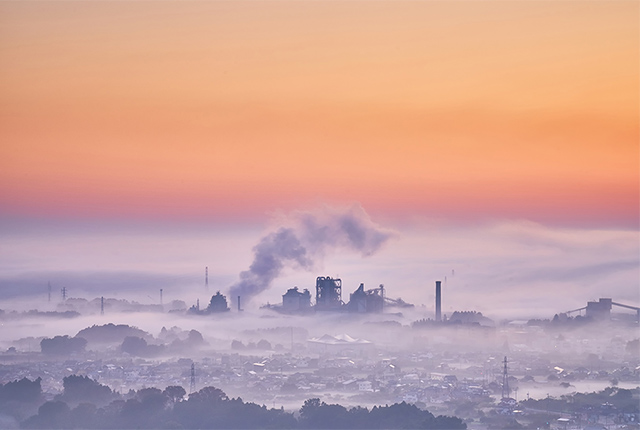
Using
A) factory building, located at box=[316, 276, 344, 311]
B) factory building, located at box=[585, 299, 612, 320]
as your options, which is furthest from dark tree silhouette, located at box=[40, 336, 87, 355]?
factory building, located at box=[585, 299, 612, 320]

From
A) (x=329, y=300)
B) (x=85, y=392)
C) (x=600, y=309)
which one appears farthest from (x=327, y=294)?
(x=85, y=392)

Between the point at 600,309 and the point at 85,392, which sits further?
the point at 600,309

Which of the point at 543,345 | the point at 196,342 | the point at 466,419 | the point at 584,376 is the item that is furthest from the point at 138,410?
the point at 543,345

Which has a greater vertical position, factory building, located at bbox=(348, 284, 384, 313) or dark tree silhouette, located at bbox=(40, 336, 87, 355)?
factory building, located at bbox=(348, 284, 384, 313)

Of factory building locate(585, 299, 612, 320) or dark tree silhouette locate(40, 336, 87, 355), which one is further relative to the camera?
factory building locate(585, 299, 612, 320)

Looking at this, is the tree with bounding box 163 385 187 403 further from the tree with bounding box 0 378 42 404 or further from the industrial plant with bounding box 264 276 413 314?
the industrial plant with bounding box 264 276 413 314

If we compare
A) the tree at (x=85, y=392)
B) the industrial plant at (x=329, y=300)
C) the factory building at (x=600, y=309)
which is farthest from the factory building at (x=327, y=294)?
the tree at (x=85, y=392)

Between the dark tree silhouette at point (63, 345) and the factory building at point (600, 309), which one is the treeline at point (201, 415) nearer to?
the dark tree silhouette at point (63, 345)

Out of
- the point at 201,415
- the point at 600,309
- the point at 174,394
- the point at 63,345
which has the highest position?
the point at 600,309

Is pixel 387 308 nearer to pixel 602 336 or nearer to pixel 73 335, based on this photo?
pixel 602 336

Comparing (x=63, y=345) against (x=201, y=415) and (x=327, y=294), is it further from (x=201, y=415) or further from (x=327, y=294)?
(x=201, y=415)
